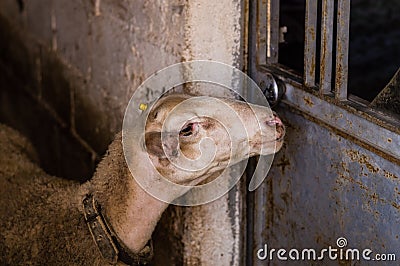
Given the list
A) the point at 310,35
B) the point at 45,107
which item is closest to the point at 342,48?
the point at 310,35

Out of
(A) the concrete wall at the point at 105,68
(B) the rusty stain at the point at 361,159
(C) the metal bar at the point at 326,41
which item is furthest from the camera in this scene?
(A) the concrete wall at the point at 105,68

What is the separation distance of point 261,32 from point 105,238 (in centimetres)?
93

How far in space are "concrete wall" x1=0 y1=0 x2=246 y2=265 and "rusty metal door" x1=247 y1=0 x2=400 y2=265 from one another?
11 cm

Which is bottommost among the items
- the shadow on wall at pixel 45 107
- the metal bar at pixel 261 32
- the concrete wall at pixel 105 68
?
the shadow on wall at pixel 45 107

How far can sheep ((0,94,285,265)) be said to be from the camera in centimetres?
252

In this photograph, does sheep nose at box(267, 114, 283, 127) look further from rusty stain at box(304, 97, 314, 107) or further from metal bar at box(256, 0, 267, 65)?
metal bar at box(256, 0, 267, 65)

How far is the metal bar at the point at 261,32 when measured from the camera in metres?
2.72

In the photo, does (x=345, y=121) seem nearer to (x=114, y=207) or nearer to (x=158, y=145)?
(x=158, y=145)

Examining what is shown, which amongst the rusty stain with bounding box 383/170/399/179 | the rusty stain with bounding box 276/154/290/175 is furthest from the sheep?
the rusty stain with bounding box 383/170/399/179

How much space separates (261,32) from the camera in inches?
108

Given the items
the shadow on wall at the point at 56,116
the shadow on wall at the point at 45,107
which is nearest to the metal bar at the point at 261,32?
the shadow on wall at the point at 56,116

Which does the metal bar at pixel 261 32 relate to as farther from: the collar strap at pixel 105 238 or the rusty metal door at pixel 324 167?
the collar strap at pixel 105 238

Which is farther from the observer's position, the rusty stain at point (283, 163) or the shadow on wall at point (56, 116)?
the shadow on wall at point (56, 116)

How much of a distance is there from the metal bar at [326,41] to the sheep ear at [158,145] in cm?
52
